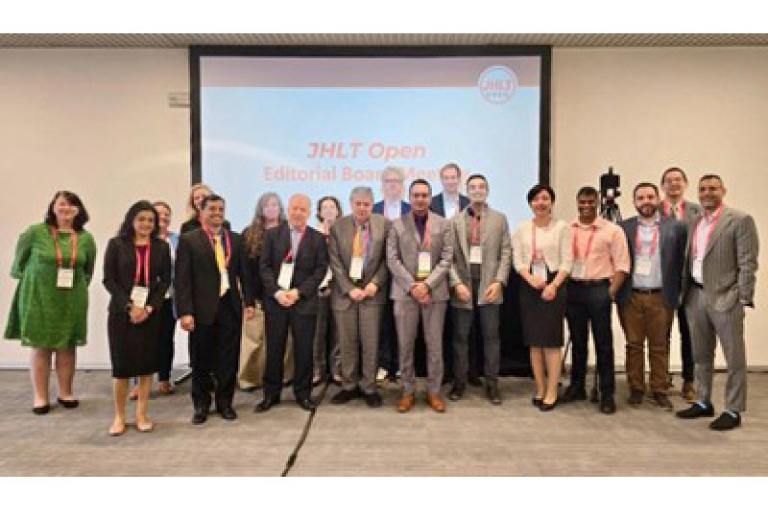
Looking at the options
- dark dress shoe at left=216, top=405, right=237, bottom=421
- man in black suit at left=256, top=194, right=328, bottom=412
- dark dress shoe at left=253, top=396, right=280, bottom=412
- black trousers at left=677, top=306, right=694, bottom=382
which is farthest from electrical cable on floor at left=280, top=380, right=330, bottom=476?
black trousers at left=677, top=306, right=694, bottom=382

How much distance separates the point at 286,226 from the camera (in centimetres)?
383

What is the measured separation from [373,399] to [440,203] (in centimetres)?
167

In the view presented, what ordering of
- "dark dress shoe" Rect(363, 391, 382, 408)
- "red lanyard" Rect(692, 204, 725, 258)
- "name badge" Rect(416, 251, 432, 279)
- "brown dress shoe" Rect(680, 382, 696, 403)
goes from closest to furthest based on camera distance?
"red lanyard" Rect(692, 204, 725, 258)
"name badge" Rect(416, 251, 432, 279)
"dark dress shoe" Rect(363, 391, 382, 408)
"brown dress shoe" Rect(680, 382, 696, 403)

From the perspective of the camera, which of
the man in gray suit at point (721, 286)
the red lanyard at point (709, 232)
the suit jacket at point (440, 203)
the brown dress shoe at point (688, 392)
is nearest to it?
the man in gray suit at point (721, 286)

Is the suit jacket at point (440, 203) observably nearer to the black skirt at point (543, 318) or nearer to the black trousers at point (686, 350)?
the black skirt at point (543, 318)

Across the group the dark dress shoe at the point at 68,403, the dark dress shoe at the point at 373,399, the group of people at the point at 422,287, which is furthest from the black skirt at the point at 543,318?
the dark dress shoe at the point at 68,403

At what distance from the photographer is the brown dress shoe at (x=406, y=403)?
380 centimetres

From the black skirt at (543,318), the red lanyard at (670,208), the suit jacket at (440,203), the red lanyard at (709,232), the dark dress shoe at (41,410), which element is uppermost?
the suit jacket at (440,203)

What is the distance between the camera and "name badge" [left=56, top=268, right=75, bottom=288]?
12.6ft

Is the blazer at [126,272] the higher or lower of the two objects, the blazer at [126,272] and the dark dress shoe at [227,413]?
the higher

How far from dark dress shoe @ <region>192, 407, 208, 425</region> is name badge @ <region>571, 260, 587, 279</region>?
8.10ft

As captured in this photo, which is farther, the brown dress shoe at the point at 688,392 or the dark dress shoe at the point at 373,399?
the brown dress shoe at the point at 688,392

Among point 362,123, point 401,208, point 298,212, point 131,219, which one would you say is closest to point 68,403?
point 131,219

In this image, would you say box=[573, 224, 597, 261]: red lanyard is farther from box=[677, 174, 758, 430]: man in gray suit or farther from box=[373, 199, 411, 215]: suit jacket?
box=[373, 199, 411, 215]: suit jacket
